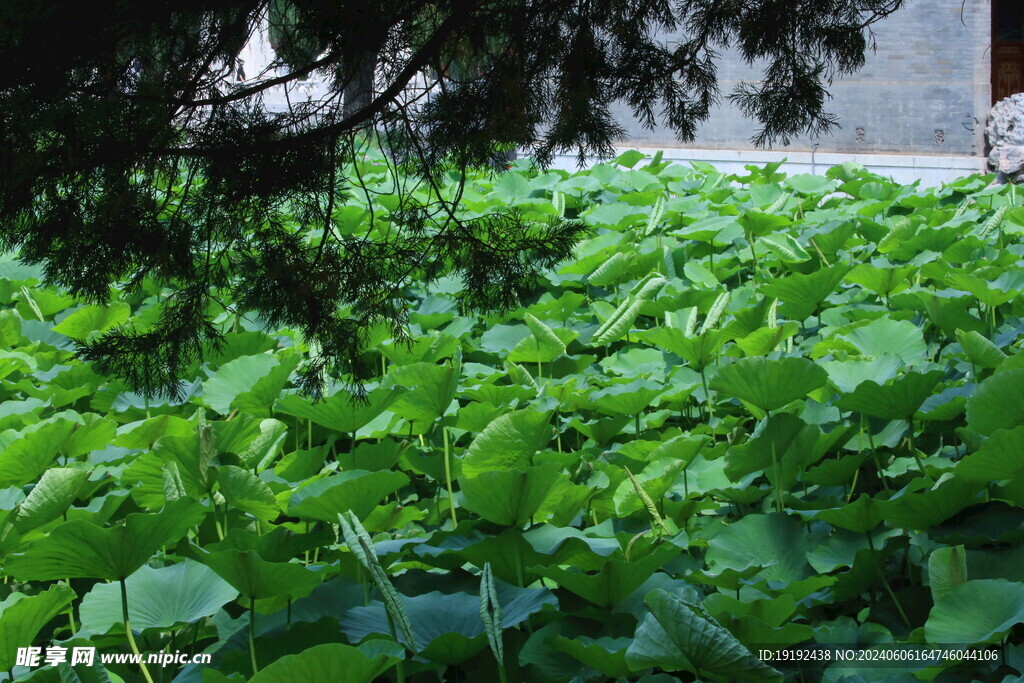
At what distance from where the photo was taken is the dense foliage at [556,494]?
1.18m

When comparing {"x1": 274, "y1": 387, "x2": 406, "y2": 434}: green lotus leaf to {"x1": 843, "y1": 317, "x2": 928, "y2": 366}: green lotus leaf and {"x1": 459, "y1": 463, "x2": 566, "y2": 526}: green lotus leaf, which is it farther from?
{"x1": 843, "y1": 317, "x2": 928, "y2": 366}: green lotus leaf

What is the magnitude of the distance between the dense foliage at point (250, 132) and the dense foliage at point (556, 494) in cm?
22

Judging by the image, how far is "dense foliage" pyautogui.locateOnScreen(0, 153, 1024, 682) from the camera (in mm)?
1176

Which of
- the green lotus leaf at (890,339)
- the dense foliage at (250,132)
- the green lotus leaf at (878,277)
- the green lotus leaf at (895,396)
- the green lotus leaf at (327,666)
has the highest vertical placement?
the dense foliage at (250,132)

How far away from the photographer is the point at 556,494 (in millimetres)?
1463

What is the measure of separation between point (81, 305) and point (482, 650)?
2110 millimetres

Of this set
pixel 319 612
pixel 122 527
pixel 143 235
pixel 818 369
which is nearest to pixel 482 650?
pixel 319 612

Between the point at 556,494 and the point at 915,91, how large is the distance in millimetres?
7997

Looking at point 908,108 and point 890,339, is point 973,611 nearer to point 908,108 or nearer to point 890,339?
point 890,339

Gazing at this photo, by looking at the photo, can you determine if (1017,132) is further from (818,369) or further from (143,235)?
(143,235)

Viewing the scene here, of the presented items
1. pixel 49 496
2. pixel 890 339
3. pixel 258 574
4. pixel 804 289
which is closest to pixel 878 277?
pixel 804 289

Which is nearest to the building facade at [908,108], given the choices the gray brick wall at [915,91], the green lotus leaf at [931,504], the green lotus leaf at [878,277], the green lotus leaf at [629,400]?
the gray brick wall at [915,91]

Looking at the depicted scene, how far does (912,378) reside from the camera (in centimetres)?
151

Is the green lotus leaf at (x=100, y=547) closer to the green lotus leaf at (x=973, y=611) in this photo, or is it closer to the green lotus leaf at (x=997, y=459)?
the green lotus leaf at (x=973, y=611)
